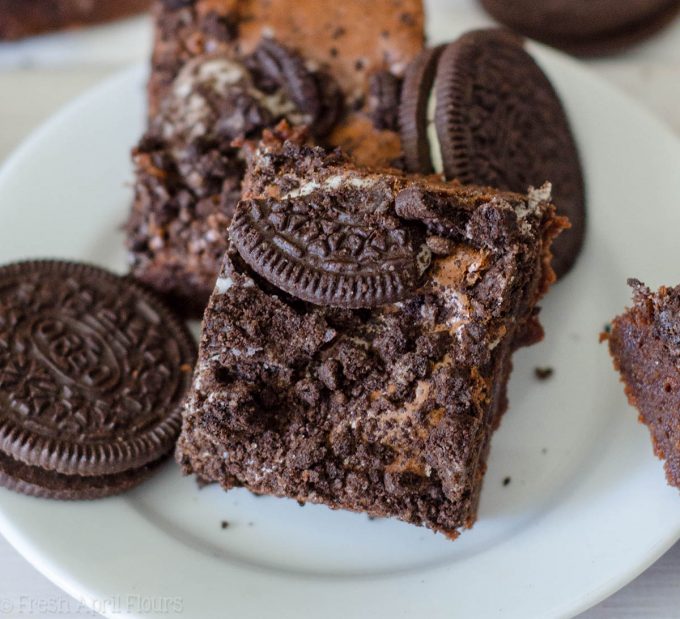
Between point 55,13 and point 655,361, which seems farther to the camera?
point 55,13

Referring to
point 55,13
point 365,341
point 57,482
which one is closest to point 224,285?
point 365,341

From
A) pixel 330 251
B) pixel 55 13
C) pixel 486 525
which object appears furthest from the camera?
pixel 55 13

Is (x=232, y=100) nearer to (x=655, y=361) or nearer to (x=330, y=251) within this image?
(x=330, y=251)

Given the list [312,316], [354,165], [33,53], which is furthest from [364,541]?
[33,53]

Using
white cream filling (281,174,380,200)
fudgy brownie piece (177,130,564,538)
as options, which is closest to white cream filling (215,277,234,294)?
fudgy brownie piece (177,130,564,538)

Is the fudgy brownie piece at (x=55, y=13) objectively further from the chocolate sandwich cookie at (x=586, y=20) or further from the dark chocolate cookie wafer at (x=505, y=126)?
the dark chocolate cookie wafer at (x=505, y=126)

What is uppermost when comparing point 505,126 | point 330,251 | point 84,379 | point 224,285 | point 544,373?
point 505,126

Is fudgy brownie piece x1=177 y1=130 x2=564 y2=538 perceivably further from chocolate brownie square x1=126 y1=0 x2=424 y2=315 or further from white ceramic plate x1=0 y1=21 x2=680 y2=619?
chocolate brownie square x1=126 y1=0 x2=424 y2=315

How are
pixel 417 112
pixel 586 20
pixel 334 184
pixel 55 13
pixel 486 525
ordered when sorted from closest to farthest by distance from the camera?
1. pixel 334 184
2. pixel 486 525
3. pixel 417 112
4. pixel 586 20
5. pixel 55 13
